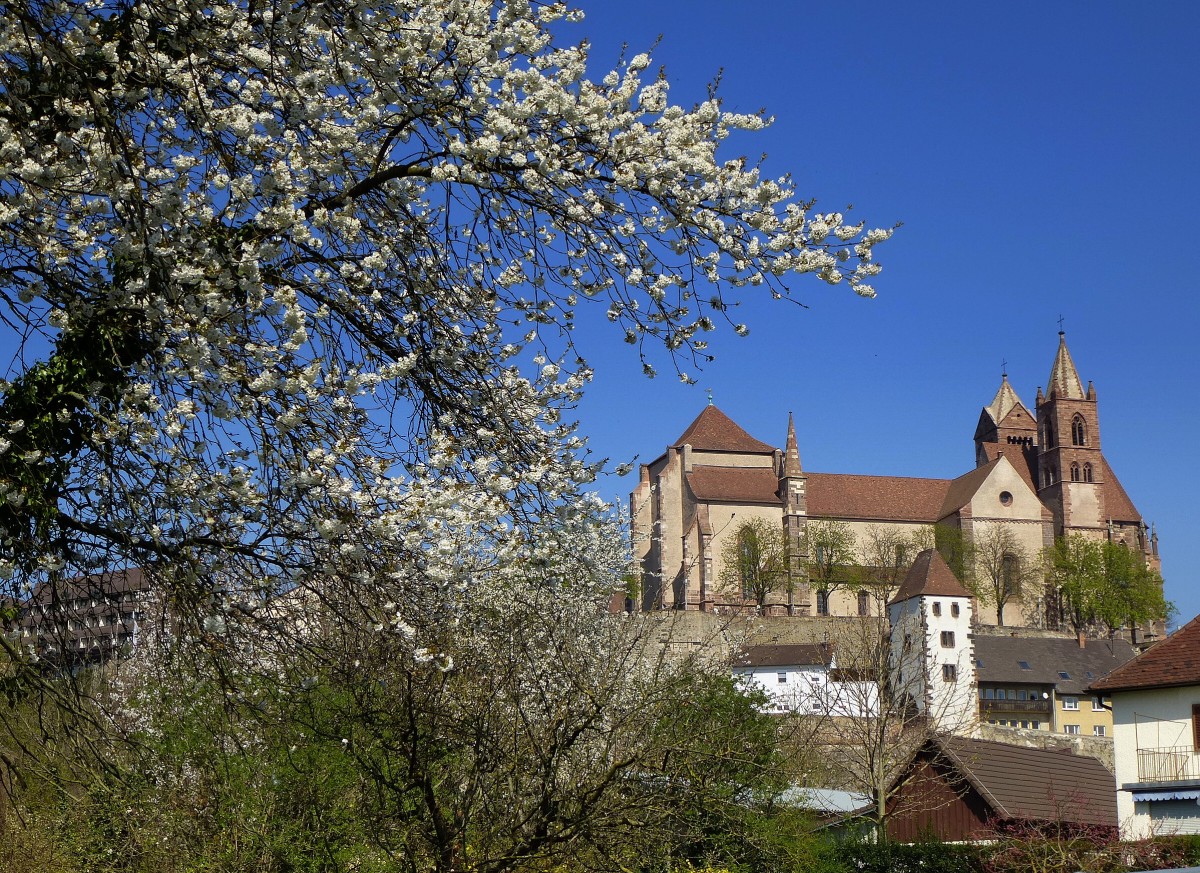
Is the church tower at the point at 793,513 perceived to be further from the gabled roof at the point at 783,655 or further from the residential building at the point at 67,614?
the residential building at the point at 67,614

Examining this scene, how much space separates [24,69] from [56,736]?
3274mm

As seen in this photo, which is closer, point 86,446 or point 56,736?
point 86,446

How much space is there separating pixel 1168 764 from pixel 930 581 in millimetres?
32116

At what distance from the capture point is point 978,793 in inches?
1044

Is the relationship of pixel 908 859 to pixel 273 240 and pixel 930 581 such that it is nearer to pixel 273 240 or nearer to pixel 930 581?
pixel 273 240

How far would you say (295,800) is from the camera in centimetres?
932

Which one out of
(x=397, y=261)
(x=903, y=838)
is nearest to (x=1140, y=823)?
(x=903, y=838)

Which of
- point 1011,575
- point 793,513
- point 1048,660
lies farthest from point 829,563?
point 1048,660

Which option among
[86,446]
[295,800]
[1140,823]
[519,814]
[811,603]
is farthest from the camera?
[811,603]

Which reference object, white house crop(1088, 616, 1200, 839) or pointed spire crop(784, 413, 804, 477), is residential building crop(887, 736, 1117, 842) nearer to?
white house crop(1088, 616, 1200, 839)

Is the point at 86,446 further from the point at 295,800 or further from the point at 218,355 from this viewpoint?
the point at 295,800

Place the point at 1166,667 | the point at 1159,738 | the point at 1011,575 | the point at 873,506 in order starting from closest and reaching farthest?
the point at 1159,738
the point at 1166,667
the point at 1011,575
the point at 873,506

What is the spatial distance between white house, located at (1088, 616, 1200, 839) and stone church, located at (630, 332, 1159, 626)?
4014 centimetres

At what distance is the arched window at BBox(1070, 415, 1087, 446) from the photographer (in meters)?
85.9
